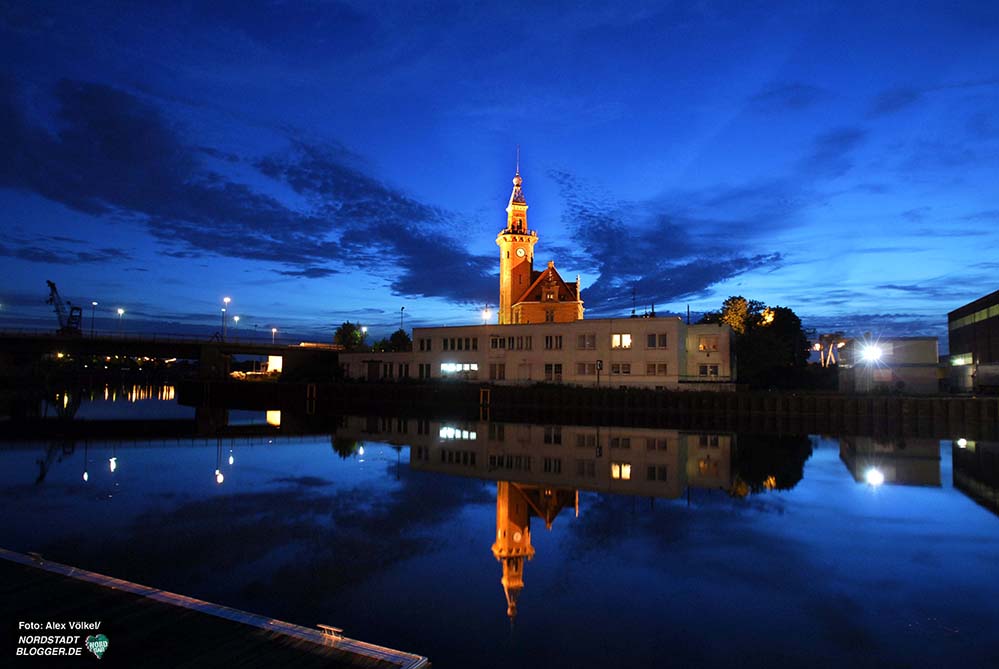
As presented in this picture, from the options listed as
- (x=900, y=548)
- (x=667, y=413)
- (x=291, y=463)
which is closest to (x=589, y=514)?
(x=900, y=548)

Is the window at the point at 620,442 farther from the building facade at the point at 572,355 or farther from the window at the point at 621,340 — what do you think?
the window at the point at 621,340

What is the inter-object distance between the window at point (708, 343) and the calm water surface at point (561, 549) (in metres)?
34.8

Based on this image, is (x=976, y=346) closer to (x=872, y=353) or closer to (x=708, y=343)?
(x=872, y=353)

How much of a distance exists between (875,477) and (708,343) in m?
39.3

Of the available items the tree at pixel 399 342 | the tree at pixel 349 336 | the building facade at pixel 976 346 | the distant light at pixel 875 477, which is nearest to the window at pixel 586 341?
the distant light at pixel 875 477

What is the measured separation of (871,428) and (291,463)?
45965mm

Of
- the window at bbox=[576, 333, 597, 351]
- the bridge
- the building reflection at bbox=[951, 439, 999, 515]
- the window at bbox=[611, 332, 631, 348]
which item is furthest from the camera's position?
the bridge

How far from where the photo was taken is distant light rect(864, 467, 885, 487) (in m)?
26.2

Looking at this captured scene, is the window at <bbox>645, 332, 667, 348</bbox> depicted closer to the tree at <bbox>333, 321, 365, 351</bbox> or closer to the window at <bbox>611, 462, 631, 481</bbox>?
the window at <bbox>611, 462, 631, 481</bbox>

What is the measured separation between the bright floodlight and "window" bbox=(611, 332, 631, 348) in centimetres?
2861

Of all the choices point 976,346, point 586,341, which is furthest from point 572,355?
point 976,346

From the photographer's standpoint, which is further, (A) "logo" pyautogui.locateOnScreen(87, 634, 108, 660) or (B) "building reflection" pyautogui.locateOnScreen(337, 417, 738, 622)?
(B) "building reflection" pyautogui.locateOnScreen(337, 417, 738, 622)

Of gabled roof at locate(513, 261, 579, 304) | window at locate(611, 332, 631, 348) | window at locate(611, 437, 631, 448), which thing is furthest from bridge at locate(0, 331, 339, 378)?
window at locate(611, 437, 631, 448)

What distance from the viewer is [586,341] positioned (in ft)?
214
